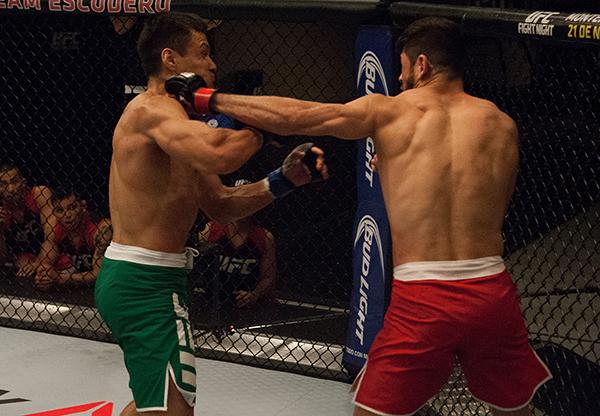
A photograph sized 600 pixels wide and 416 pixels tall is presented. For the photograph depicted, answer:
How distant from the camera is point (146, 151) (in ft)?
8.52

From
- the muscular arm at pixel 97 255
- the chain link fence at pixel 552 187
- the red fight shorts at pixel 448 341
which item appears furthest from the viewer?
the muscular arm at pixel 97 255

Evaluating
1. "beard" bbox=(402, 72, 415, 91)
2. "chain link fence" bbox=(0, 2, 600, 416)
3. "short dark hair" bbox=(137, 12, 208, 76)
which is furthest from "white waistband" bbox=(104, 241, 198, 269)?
"chain link fence" bbox=(0, 2, 600, 416)

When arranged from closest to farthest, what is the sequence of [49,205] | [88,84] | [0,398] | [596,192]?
[0,398] < [49,205] < [88,84] < [596,192]

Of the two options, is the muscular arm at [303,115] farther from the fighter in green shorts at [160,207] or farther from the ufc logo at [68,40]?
the ufc logo at [68,40]

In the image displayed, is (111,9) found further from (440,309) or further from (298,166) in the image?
(440,309)

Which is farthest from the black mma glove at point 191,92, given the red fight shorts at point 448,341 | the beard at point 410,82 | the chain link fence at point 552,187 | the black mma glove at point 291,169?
the chain link fence at point 552,187

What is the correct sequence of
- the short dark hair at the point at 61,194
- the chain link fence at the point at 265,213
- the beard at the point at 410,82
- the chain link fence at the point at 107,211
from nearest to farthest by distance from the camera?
the beard at the point at 410,82, the chain link fence at the point at 265,213, the chain link fence at the point at 107,211, the short dark hair at the point at 61,194

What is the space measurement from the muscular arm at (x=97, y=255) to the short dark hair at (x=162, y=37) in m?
2.11

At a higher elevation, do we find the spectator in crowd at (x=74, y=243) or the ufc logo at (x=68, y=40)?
the ufc logo at (x=68, y=40)

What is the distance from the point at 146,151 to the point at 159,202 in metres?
0.13

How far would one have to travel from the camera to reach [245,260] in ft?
14.6

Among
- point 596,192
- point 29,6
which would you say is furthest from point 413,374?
point 596,192

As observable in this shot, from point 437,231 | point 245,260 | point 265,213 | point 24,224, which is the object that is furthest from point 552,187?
point 437,231

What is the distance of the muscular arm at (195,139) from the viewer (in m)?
2.52
